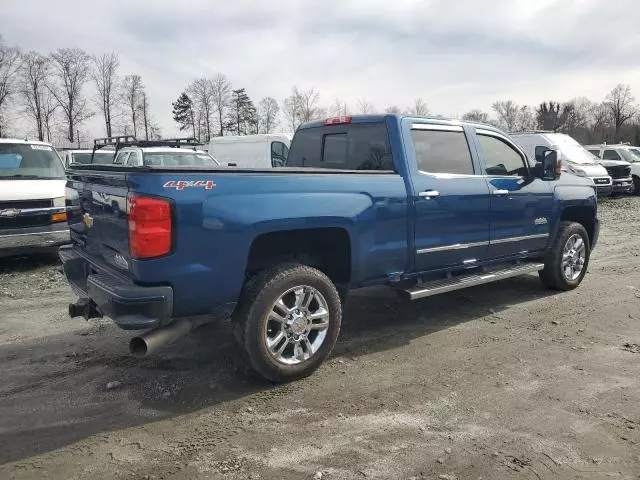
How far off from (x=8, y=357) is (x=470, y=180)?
448cm

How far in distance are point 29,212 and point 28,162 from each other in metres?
1.54

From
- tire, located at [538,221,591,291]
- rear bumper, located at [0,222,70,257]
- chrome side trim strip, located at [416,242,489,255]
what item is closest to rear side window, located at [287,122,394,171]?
chrome side trim strip, located at [416,242,489,255]

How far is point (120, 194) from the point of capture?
3457mm

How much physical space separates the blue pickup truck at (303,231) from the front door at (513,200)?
2 cm

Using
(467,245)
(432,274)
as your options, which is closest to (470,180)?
(467,245)

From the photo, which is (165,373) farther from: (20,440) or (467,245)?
(467,245)

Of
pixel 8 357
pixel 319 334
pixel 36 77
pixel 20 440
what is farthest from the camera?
pixel 36 77

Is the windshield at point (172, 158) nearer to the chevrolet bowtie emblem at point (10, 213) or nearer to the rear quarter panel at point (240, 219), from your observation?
the chevrolet bowtie emblem at point (10, 213)

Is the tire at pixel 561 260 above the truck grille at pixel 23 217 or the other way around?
the other way around

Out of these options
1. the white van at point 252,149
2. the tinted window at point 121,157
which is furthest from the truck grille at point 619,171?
the tinted window at point 121,157

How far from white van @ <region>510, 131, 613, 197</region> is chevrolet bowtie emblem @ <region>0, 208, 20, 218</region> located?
12.3 meters

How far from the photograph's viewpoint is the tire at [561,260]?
21.1ft

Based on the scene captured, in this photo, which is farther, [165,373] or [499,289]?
[499,289]

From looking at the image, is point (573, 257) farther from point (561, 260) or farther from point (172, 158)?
point (172, 158)
